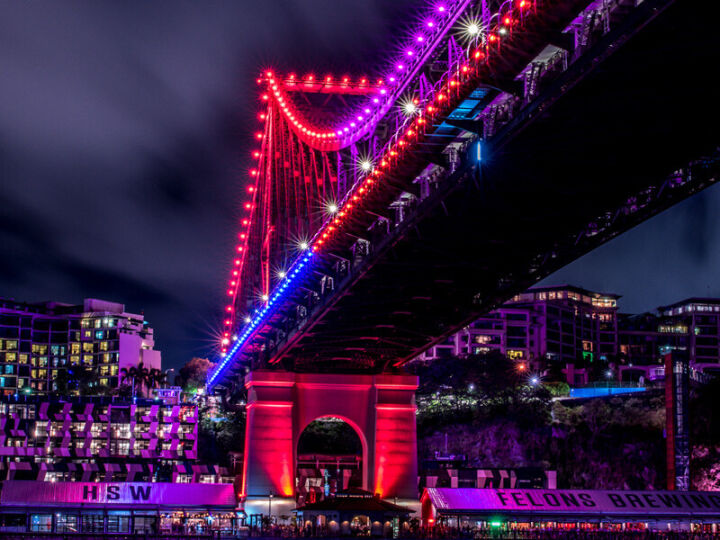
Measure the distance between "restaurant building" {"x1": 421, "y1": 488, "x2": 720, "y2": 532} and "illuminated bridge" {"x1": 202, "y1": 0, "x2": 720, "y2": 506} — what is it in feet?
29.9

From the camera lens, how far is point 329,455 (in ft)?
339

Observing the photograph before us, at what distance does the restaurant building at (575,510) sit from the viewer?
5247 centimetres

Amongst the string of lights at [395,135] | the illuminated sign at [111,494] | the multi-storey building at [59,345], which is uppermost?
the multi-storey building at [59,345]

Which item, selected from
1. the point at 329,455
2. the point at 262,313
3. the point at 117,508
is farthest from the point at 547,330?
the point at 117,508

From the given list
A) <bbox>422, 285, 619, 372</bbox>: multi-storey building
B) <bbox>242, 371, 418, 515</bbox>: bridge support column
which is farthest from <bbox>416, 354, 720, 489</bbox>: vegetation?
<bbox>422, 285, 619, 372</bbox>: multi-storey building

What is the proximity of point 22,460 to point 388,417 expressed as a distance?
64718 mm

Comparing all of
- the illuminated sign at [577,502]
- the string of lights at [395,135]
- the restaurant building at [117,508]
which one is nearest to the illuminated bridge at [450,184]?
the string of lights at [395,135]

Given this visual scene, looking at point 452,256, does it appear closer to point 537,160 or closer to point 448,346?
point 537,160

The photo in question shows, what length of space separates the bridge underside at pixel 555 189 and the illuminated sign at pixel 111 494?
1416 cm

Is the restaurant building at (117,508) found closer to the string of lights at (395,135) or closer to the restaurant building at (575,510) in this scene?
the string of lights at (395,135)

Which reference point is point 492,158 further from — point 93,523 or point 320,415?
point 320,415

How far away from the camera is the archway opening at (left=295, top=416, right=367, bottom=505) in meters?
97.3

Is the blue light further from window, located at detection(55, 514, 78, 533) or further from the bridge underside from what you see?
window, located at detection(55, 514, 78, 533)

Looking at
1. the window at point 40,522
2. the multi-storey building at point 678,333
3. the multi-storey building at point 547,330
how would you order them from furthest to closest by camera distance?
1. the multi-storey building at point 678,333
2. the multi-storey building at point 547,330
3. the window at point 40,522
